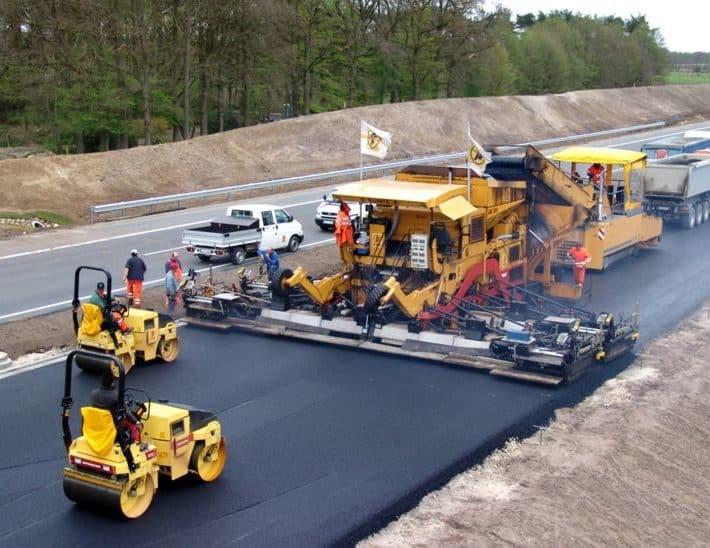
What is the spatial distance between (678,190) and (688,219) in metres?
1.25

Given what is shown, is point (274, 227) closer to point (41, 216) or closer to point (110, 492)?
point (41, 216)

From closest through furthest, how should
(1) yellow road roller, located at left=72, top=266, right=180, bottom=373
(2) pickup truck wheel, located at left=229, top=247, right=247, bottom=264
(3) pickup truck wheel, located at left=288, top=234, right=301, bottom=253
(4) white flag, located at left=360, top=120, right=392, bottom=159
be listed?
(1) yellow road roller, located at left=72, top=266, right=180, bottom=373 < (4) white flag, located at left=360, top=120, right=392, bottom=159 < (2) pickup truck wheel, located at left=229, top=247, right=247, bottom=264 < (3) pickup truck wheel, located at left=288, top=234, right=301, bottom=253

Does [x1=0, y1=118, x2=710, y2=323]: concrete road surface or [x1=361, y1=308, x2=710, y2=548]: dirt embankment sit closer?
[x1=361, y1=308, x2=710, y2=548]: dirt embankment

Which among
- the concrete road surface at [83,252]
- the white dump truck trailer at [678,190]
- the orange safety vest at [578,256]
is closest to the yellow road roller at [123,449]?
the concrete road surface at [83,252]

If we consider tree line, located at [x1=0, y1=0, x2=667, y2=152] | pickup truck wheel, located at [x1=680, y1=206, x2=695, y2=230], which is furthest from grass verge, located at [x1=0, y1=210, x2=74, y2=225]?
pickup truck wheel, located at [x1=680, y1=206, x2=695, y2=230]

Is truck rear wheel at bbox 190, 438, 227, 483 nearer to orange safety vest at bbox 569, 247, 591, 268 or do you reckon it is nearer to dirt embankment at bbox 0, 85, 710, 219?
orange safety vest at bbox 569, 247, 591, 268

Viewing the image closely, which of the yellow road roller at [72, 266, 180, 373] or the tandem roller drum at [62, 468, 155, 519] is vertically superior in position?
the yellow road roller at [72, 266, 180, 373]

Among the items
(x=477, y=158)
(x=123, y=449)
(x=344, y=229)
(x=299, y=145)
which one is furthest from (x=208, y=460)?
(x=299, y=145)

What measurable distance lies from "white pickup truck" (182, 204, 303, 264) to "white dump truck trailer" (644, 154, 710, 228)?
11.7m

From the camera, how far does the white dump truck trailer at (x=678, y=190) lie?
98.4 feet

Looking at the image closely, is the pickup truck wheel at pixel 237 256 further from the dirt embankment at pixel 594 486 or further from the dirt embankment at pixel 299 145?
the dirt embankment at pixel 594 486

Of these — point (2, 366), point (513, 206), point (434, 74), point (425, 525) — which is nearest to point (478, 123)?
point (434, 74)

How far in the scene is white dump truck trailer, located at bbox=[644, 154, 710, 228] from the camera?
1180 inches

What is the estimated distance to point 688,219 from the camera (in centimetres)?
3072
